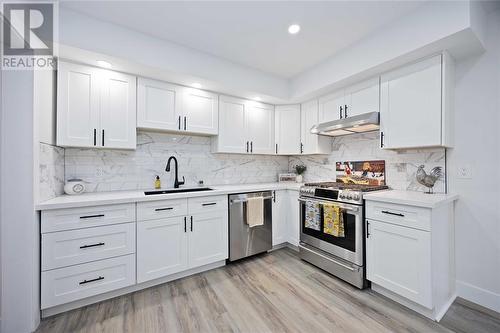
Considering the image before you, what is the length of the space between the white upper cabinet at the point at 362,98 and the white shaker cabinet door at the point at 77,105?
9.26 feet

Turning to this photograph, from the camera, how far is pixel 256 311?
5.89 ft

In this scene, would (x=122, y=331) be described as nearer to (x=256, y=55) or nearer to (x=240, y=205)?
(x=240, y=205)

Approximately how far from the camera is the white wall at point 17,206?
59.0 inches

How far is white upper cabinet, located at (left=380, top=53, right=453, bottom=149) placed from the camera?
1888 mm

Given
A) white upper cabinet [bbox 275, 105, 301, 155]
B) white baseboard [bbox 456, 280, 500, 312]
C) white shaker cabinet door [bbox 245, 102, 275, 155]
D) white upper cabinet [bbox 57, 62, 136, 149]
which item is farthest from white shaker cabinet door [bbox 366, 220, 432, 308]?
white upper cabinet [bbox 57, 62, 136, 149]

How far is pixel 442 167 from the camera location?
212 cm

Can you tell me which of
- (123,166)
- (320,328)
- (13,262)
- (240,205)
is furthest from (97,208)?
(320,328)

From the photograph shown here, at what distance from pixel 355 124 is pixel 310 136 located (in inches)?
34.2

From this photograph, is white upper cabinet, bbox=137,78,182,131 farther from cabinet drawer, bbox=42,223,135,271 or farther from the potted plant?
the potted plant

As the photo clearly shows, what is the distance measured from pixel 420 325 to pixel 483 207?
1.19m

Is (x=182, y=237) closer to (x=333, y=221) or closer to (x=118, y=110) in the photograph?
(x=118, y=110)

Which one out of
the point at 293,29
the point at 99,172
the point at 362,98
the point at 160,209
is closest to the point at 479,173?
the point at 362,98

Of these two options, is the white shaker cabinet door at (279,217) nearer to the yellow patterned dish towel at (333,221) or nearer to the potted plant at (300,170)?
the potted plant at (300,170)

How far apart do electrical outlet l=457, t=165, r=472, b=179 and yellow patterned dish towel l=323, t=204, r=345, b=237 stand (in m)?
1.14
